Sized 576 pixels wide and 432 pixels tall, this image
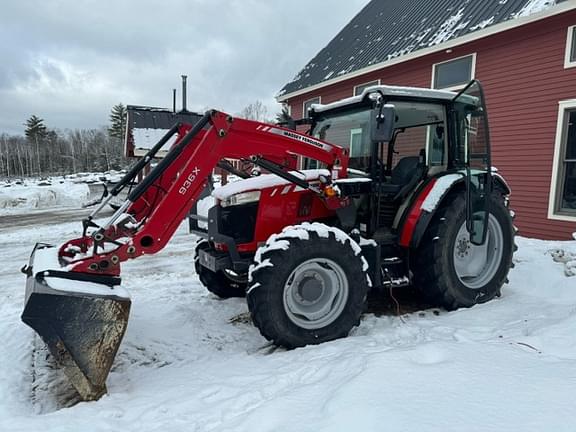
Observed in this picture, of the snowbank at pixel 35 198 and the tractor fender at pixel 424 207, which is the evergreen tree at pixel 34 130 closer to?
the snowbank at pixel 35 198

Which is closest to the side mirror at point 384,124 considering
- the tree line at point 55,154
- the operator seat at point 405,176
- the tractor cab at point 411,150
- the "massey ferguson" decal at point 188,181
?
the tractor cab at point 411,150

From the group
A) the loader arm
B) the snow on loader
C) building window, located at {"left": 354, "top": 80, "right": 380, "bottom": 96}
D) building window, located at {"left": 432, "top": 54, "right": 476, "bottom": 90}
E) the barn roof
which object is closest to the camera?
the snow on loader

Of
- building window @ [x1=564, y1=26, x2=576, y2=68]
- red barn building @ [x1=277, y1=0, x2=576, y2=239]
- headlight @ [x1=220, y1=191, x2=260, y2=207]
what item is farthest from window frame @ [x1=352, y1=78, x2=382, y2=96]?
headlight @ [x1=220, y1=191, x2=260, y2=207]

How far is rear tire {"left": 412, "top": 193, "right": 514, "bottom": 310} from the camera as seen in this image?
12.8 ft

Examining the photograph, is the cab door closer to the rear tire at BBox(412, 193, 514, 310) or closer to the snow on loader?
the snow on loader

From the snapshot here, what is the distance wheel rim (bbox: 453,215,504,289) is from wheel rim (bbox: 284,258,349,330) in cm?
163

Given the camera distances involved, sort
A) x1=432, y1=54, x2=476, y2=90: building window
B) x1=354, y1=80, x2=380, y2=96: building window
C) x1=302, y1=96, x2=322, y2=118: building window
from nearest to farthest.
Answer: x1=432, y1=54, x2=476, y2=90: building window → x1=354, y1=80, x2=380, y2=96: building window → x1=302, y1=96, x2=322, y2=118: building window

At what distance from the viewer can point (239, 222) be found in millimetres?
3637

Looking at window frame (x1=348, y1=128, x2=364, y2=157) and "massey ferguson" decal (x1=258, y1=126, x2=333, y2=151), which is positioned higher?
window frame (x1=348, y1=128, x2=364, y2=157)

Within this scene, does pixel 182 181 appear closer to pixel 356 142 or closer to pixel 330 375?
pixel 330 375

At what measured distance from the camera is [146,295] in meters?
4.91

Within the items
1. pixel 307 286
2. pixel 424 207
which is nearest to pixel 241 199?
pixel 307 286

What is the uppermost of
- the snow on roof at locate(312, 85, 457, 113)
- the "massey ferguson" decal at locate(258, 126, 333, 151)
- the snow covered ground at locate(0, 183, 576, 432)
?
the snow on roof at locate(312, 85, 457, 113)

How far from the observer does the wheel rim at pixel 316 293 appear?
3.30 m
